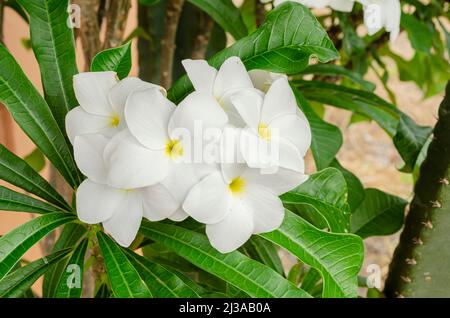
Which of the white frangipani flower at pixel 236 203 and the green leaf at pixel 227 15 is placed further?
the green leaf at pixel 227 15

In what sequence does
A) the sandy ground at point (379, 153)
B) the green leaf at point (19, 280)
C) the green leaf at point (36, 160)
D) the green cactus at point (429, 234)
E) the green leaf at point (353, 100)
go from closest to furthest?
the green leaf at point (19, 280) < the green cactus at point (429, 234) < the green leaf at point (353, 100) < the green leaf at point (36, 160) < the sandy ground at point (379, 153)

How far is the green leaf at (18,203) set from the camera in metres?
0.53

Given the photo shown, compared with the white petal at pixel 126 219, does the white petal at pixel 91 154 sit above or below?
above

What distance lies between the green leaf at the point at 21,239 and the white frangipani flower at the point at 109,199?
58 millimetres

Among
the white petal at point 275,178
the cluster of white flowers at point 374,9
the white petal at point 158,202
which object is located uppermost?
the cluster of white flowers at point 374,9

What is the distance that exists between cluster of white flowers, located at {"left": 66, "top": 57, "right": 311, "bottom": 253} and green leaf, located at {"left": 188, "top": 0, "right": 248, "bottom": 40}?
0.82 feet

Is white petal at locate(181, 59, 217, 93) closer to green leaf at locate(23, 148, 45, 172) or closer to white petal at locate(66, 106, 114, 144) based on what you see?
white petal at locate(66, 106, 114, 144)

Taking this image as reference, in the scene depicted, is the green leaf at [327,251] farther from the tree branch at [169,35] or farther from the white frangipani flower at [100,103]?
the tree branch at [169,35]

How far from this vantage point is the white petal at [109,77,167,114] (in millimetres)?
466

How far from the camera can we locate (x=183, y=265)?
0.76m

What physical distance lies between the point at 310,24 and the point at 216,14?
23cm

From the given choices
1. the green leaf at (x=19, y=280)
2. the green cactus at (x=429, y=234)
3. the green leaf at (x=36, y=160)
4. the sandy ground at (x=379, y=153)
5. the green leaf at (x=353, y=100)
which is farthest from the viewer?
the sandy ground at (x=379, y=153)

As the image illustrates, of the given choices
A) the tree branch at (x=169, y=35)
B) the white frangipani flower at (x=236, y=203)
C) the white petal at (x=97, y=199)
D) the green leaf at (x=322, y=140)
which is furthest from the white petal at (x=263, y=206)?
the tree branch at (x=169, y=35)
